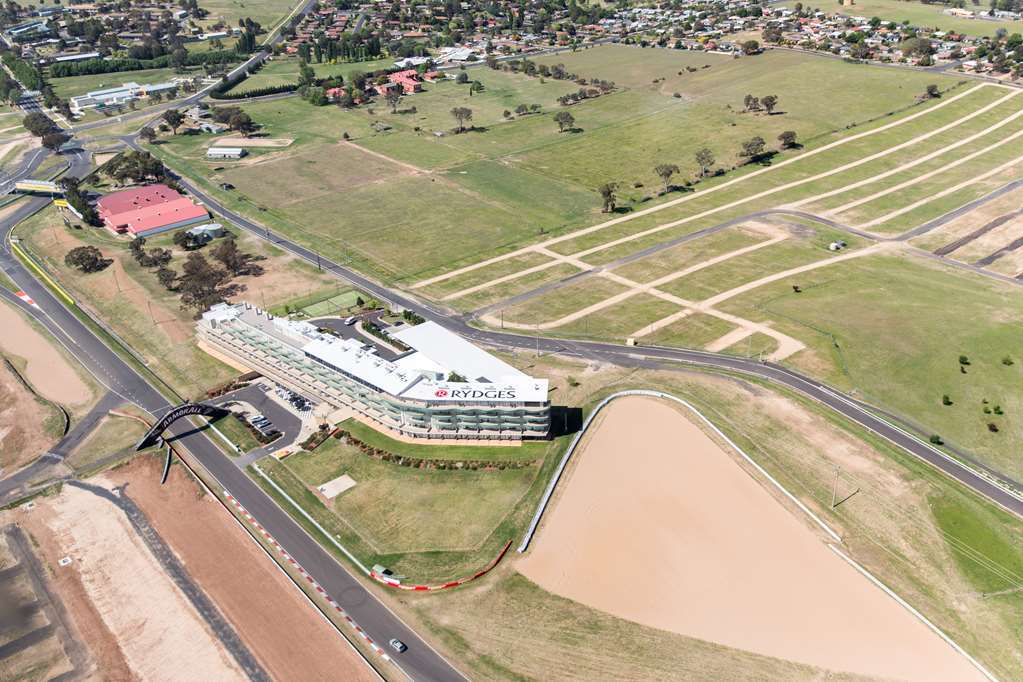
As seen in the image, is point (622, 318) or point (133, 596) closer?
point (133, 596)

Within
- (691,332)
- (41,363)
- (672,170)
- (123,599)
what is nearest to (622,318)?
(691,332)

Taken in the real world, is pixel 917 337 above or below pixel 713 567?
above

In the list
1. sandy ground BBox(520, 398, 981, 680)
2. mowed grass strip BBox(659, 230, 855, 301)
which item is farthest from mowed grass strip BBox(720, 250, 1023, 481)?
sandy ground BBox(520, 398, 981, 680)

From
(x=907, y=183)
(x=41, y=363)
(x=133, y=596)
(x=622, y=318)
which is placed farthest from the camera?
(x=907, y=183)

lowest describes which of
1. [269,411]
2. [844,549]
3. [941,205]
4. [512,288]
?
[844,549]

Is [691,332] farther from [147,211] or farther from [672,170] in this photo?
[147,211]

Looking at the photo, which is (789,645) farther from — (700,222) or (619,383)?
(700,222)

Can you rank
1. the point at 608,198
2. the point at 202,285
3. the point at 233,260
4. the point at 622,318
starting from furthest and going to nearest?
the point at 608,198 → the point at 233,260 → the point at 202,285 → the point at 622,318
